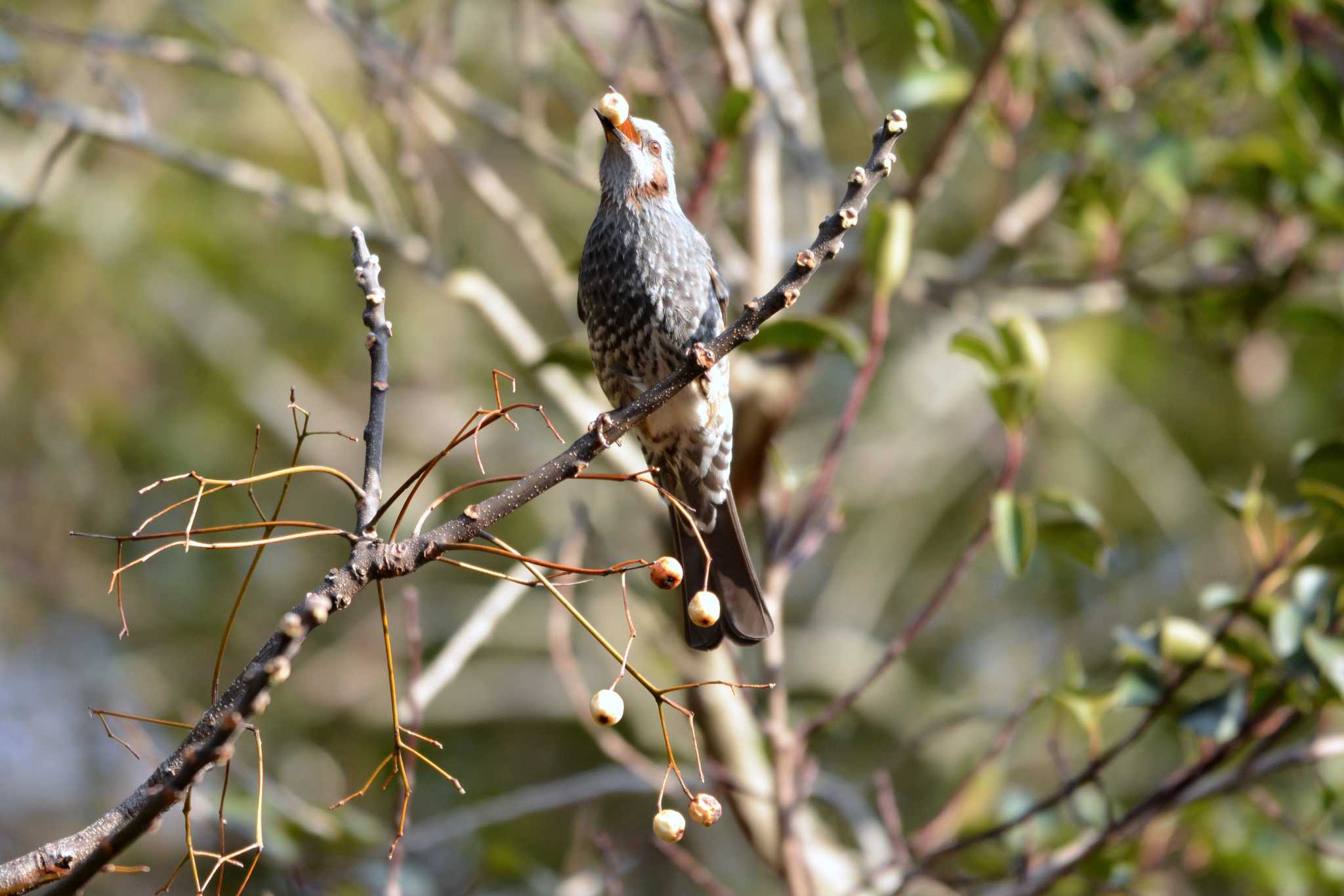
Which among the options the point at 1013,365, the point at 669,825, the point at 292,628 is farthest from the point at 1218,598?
the point at 292,628

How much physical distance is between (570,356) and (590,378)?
100 cm

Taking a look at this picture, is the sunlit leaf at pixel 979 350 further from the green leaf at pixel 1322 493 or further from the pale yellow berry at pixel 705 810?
the pale yellow berry at pixel 705 810

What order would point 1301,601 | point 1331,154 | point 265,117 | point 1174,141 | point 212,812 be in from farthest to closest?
point 265,117
point 1331,154
point 1174,141
point 212,812
point 1301,601

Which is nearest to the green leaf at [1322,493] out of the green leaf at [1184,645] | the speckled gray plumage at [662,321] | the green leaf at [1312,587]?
the green leaf at [1312,587]

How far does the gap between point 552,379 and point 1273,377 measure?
2.94 meters

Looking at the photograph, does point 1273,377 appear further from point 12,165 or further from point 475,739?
point 12,165

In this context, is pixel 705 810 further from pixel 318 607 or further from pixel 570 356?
pixel 570 356

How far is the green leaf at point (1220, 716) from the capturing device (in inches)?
98.0

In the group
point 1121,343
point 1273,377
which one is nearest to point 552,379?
point 1273,377

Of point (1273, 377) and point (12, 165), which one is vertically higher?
point (12, 165)

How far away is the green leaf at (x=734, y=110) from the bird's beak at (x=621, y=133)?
0.70 feet

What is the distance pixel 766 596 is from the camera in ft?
8.70

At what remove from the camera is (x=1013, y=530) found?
8.05 feet

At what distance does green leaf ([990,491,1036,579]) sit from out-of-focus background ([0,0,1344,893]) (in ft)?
3.37
